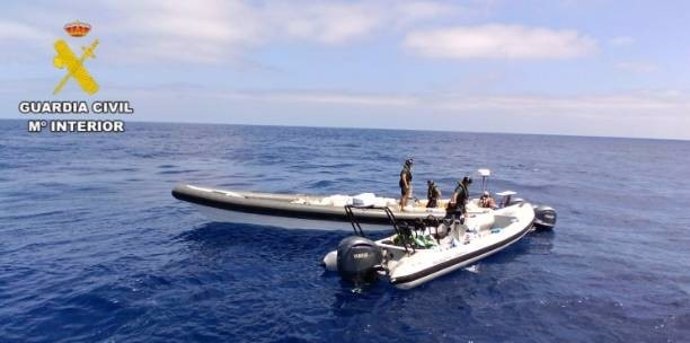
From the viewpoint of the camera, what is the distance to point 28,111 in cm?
2283

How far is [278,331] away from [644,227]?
20277 mm

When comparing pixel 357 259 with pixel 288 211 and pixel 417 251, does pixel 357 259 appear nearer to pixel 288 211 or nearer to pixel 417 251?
pixel 417 251

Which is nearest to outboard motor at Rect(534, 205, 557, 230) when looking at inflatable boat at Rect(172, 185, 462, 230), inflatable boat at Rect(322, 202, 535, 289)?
inflatable boat at Rect(322, 202, 535, 289)

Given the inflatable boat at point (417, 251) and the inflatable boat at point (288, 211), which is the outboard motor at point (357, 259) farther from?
the inflatable boat at point (288, 211)

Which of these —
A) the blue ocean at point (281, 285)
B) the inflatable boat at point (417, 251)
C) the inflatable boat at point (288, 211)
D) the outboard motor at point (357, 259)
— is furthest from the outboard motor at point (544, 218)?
the outboard motor at point (357, 259)

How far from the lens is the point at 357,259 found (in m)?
12.3

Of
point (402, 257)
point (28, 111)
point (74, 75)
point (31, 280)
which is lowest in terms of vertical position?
point (31, 280)

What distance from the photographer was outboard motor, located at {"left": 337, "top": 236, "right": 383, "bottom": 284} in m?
12.2

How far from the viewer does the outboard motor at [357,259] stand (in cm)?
1224

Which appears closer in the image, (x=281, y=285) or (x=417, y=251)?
(x=281, y=285)

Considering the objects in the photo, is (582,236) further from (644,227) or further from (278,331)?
(278,331)

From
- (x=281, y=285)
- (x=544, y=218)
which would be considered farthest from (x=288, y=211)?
(x=544, y=218)

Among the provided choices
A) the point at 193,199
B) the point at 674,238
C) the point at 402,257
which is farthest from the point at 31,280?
the point at 674,238

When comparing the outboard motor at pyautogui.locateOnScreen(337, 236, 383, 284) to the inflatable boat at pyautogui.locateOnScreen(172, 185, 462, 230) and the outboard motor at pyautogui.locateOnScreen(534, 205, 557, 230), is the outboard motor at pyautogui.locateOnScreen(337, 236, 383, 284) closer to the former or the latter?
the inflatable boat at pyautogui.locateOnScreen(172, 185, 462, 230)
